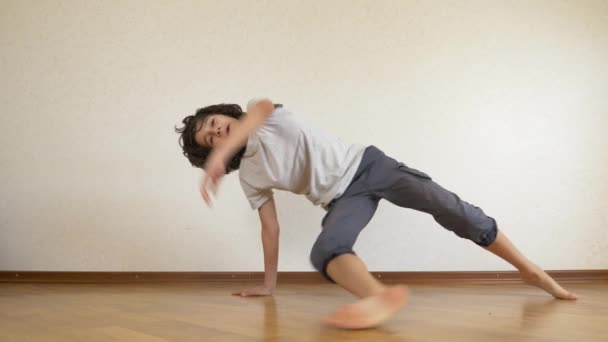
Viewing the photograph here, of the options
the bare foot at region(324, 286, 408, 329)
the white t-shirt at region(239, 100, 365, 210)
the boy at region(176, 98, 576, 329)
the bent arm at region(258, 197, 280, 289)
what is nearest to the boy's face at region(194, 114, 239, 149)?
the boy at region(176, 98, 576, 329)

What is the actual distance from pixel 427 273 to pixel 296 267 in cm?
56

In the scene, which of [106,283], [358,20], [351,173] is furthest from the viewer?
[358,20]

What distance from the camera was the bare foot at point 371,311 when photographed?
1139 mm

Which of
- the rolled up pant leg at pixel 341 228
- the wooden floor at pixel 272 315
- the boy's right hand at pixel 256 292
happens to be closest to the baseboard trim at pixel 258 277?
the wooden floor at pixel 272 315

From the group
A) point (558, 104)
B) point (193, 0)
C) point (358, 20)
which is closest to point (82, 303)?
point (193, 0)

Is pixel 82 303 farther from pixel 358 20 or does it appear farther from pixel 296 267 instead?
pixel 358 20

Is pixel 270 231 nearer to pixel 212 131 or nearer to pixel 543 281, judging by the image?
pixel 212 131

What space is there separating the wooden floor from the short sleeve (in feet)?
0.99

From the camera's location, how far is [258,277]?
2.51m

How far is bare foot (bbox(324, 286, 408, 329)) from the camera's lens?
1.14 m

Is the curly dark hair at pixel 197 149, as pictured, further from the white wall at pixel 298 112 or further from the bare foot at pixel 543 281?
the bare foot at pixel 543 281

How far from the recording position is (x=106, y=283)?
2408 millimetres

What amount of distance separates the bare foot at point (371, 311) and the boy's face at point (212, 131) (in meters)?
0.77

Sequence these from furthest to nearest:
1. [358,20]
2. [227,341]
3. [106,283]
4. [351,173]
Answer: [358,20] → [106,283] → [351,173] → [227,341]
